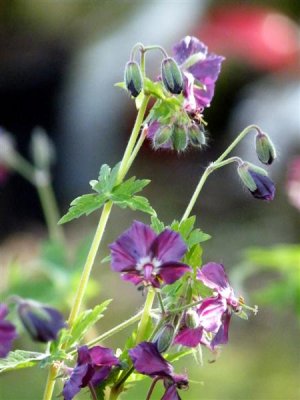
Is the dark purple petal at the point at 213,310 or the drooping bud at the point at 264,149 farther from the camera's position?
the drooping bud at the point at 264,149

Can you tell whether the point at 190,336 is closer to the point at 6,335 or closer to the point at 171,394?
the point at 171,394

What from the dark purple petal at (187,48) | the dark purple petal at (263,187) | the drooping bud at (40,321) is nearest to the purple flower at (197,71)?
the dark purple petal at (187,48)

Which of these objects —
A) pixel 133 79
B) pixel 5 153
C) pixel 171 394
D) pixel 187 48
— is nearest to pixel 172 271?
pixel 171 394

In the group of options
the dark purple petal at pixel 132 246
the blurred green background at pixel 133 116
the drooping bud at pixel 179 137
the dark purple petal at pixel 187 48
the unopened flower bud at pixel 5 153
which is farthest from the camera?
the blurred green background at pixel 133 116

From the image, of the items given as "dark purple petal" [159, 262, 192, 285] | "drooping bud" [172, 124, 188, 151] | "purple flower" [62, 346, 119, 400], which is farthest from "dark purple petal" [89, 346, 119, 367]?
"drooping bud" [172, 124, 188, 151]

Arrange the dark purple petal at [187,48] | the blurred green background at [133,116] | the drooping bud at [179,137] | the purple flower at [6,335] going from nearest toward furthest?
1. the purple flower at [6,335]
2. the drooping bud at [179,137]
3. the dark purple petal at [187,48]
4. the blurred green background at [133,116]

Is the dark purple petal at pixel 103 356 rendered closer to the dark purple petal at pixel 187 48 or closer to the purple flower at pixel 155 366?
the purple flower at pixel 155 366

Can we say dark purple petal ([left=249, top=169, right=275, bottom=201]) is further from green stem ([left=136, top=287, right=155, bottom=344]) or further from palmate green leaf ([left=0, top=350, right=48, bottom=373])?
palmate green leaf ([left=0, top=350, right=48, bottom=373])
